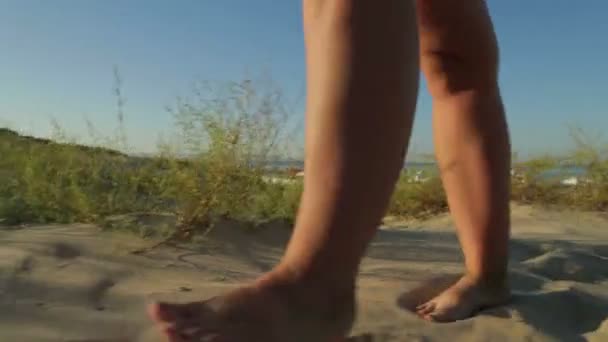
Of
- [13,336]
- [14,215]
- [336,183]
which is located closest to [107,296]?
[13,336]

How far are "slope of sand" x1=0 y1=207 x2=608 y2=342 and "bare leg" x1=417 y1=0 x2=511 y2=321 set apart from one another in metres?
0.09

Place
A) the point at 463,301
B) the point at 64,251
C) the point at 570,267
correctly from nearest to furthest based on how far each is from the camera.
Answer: the point at 463,301 < the point at 64,251 < the point at 570,267

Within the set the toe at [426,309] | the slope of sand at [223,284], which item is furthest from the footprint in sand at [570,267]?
Answer: the toe at [426,309]

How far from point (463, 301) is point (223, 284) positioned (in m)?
0.64

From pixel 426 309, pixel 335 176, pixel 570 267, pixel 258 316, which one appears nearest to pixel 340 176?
pixel 335 176

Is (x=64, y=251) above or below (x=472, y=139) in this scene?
below

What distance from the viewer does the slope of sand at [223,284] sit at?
137 cm

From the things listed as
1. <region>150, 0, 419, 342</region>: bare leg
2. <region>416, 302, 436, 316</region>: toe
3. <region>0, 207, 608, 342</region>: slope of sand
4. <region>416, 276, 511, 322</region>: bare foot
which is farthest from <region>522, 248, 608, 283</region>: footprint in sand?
<region>150, 0, 419, 342</region>: bare leg

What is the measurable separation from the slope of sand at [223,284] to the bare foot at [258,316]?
32 cm

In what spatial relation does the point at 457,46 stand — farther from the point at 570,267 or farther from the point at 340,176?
the point at 570,267

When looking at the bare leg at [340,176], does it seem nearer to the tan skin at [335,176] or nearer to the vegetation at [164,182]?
the tan skin at [335,176]

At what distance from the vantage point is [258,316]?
982 millimetres

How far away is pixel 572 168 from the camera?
4.84m

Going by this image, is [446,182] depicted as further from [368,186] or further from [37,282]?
[37,282]
